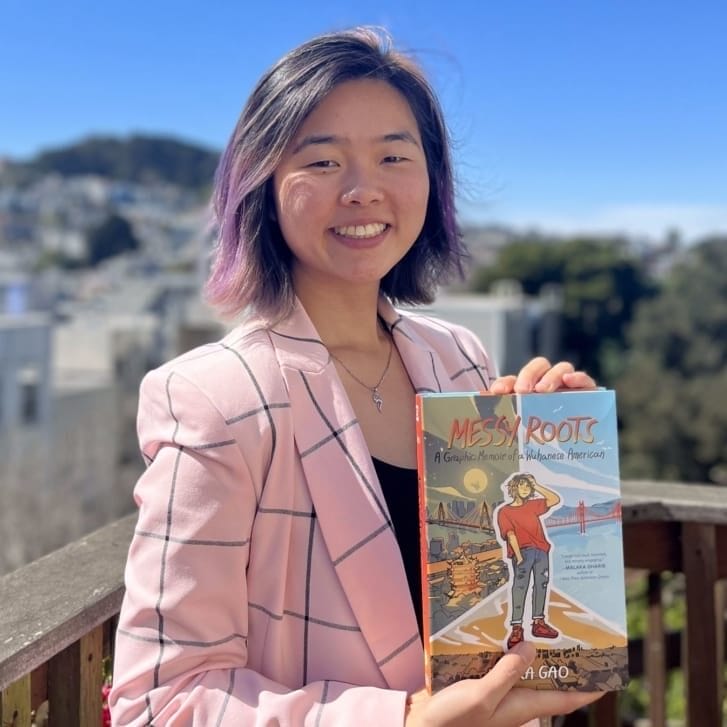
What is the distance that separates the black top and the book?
0.17 metres

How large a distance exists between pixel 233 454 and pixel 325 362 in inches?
7.6

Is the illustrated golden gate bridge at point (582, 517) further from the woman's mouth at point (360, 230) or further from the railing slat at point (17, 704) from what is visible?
the railing slat at point (17, 704)

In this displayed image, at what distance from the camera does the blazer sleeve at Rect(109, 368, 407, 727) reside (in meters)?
0.90

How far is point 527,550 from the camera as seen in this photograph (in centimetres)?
88

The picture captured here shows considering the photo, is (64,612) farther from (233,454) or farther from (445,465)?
(445,465)

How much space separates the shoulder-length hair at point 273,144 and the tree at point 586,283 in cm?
2743

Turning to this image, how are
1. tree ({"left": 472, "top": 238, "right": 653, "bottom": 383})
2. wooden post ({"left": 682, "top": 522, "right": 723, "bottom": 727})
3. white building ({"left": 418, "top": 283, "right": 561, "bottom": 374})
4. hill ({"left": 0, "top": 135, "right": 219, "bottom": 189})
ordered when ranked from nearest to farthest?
wooden post ({"left": 682, "top": 522, "right": 723, "bottom": 727})
white building ({"left": 418, "top": 283, "right": 561, "bottom": 374})
tree ({"left": 472, "top": 238, "right": 653, "bottom": 383})
hill ({"left": 0, "top": 135, "right": 219, "bottom": 189})

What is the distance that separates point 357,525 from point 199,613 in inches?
8.0

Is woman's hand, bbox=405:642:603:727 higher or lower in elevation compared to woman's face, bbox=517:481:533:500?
lower

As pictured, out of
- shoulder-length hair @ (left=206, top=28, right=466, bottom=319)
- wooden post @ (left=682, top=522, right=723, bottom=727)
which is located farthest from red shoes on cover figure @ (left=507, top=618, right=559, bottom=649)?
wooden post @ (left=682, top=522, right=723, bottom=727)

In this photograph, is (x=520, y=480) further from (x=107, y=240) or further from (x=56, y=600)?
(x=107, y=240)

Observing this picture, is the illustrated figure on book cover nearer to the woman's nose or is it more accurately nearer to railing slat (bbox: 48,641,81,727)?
the woman's nose

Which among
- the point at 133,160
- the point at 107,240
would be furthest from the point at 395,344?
the point at 133,160

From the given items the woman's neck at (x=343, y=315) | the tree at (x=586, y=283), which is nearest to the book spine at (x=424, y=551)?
the woman's neck at (x=343, y=315)
